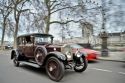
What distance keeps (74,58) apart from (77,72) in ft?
2.40

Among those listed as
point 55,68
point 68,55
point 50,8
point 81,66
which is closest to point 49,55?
point 55,68

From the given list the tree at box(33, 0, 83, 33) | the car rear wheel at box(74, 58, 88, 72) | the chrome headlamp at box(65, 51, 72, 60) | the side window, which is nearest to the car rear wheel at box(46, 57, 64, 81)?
the chrome headlamp at box(65, 51, 72, 60)

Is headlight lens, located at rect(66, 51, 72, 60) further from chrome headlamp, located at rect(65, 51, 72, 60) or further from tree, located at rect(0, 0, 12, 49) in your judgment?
tree, located at rect(0, 0, 12, 49)

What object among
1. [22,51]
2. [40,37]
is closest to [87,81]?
[40,37]

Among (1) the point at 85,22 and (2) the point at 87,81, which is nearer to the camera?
(2) the point at 87,81

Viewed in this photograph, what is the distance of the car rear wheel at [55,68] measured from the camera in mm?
6428

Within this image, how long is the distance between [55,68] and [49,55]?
607mm

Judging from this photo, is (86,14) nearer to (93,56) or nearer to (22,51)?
(93,56)

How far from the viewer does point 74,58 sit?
806cm

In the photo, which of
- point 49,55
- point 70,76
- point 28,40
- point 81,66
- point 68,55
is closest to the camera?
point 49,55

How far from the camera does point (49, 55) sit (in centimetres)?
711

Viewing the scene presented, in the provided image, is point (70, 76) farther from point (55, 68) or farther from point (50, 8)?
point (50, 8)

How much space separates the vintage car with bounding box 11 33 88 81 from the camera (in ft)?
22.1

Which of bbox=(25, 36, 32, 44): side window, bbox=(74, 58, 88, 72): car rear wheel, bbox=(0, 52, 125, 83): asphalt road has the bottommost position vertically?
bbox=(0, 52, 125, 83): asphalt road
